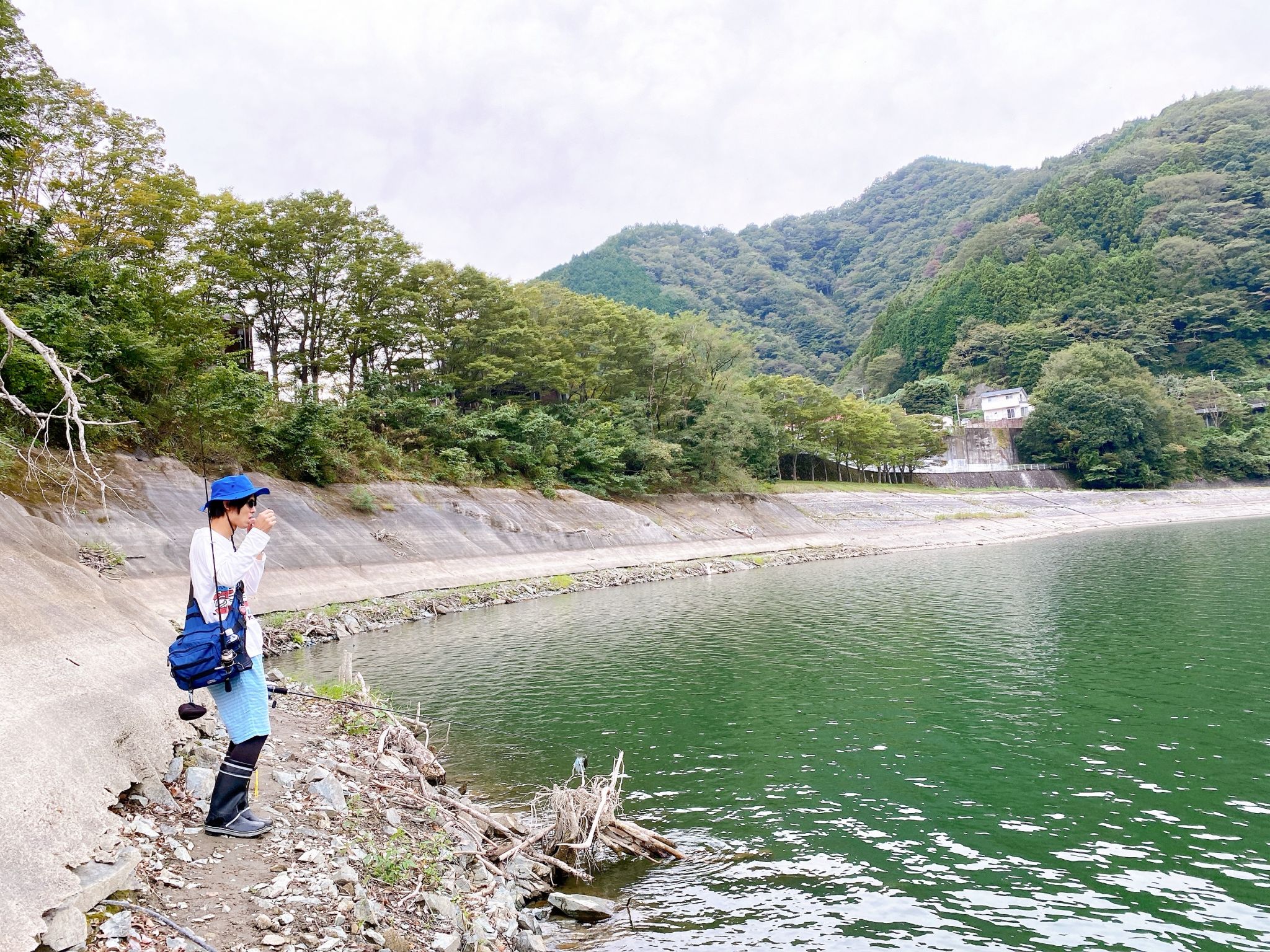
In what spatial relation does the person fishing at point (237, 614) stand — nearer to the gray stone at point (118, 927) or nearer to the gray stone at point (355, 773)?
the gray stone at point (118, 927)

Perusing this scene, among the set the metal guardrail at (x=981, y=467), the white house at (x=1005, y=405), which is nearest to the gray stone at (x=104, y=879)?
the metal guardrail at (x=981, y=467)

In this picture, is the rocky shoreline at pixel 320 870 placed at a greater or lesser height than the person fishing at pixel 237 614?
lesser

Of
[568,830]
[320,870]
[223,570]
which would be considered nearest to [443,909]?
[320,870]

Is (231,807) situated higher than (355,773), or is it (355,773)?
(231,807)

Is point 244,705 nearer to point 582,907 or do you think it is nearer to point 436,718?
point 582,907

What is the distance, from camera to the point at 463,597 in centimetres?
2544

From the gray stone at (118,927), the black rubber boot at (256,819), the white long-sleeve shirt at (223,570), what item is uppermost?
the white long-sleeve shirt at (223,570)

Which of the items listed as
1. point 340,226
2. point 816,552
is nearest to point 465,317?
point 340,226

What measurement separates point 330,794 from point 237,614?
2479 mm

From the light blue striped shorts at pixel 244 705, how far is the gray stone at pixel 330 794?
157 centimetres

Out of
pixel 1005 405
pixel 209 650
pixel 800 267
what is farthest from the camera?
pixel 800 267

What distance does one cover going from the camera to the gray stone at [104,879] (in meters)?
3.47

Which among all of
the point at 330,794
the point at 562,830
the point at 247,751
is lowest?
the point at 562,830

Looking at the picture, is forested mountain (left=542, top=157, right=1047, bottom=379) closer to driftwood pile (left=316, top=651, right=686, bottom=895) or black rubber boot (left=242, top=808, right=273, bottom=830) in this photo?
driftwood pile (left=316, top=651, right=686, bottom=895)
